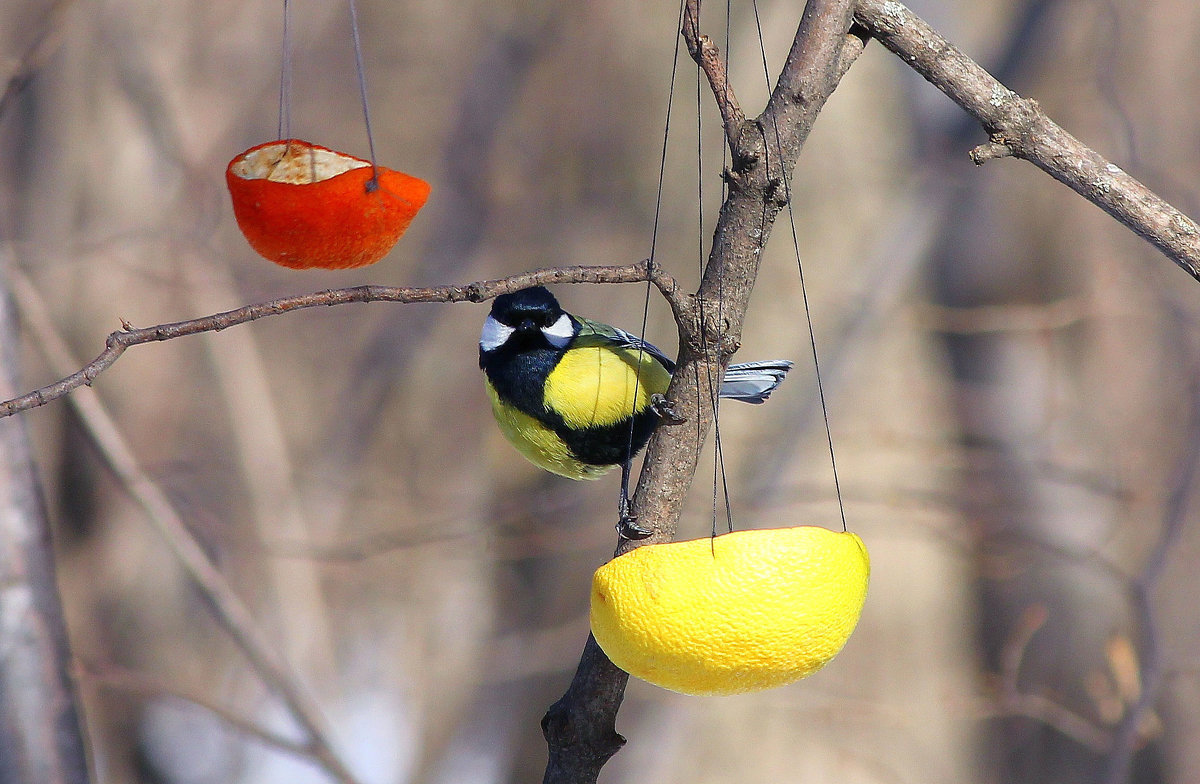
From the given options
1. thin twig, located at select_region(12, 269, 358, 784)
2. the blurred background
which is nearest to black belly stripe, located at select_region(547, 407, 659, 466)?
the blurred background

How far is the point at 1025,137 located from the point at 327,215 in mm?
533

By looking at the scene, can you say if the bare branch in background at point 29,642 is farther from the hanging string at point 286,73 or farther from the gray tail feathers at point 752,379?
the gray tail feathers at point 752,379

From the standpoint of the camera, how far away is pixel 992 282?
197 cm

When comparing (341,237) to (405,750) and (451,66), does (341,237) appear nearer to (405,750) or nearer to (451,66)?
(451,66)

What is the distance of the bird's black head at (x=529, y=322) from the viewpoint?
93 cm

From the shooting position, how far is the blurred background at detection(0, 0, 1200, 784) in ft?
6.26

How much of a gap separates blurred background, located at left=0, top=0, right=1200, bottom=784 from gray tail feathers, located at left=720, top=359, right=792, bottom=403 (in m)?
0.88

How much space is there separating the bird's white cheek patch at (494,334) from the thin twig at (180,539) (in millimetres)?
1289

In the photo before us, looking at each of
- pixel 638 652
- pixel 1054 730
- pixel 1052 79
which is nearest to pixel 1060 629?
pixel 1054 730

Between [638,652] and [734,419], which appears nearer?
[638,652]

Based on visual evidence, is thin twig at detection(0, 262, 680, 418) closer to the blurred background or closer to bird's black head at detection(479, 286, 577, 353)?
bird's black head at detection(479, 286, 577, 353)

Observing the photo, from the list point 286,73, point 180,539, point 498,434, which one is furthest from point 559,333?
point 180,539

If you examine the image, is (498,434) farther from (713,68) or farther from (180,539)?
(713,68)

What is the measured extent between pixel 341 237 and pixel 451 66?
1.55 m
